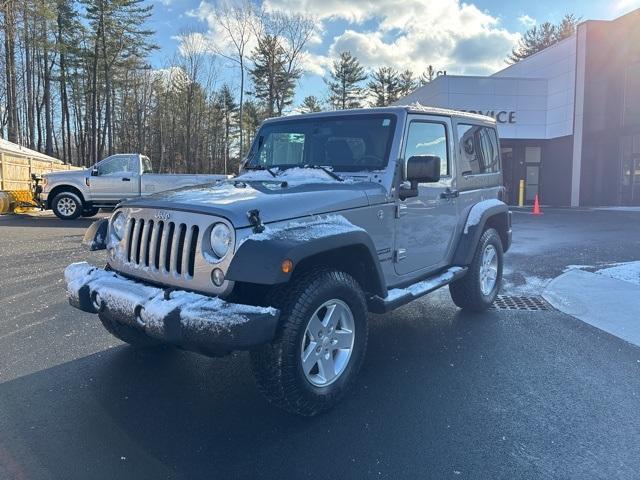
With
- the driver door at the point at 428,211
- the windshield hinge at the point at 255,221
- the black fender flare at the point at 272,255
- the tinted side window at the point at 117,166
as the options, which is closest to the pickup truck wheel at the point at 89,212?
the tinted side window at the point at 117,166

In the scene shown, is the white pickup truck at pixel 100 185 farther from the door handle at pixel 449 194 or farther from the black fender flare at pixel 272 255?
the black fender flare at pixel 272 255

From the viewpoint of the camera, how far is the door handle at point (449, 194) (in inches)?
188

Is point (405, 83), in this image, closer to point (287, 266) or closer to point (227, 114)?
point (227, 114)

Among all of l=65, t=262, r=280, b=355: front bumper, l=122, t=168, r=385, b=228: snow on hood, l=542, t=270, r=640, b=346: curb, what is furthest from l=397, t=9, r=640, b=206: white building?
l=65, t=262, r=280, b=355: front bumper

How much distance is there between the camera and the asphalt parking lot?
2.73 meters

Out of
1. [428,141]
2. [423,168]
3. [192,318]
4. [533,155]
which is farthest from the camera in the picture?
[533,155]

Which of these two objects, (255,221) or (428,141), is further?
(428,141)

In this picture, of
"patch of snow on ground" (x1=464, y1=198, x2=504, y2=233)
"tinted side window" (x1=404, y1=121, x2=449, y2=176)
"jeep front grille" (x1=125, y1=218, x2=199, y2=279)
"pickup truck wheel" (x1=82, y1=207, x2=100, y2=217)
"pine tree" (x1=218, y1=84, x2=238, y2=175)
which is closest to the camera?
"jeep front grille" (x1=125, y1=218, x2=199, y2=279)

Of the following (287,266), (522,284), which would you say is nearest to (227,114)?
(522,284)

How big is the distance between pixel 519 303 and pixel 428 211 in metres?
2.43

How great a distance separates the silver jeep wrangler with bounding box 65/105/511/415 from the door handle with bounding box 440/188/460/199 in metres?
0.01

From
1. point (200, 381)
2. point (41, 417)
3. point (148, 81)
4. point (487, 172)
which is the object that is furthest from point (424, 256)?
point (148, 81)

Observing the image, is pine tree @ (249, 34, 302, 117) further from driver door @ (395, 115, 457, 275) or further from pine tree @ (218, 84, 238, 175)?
driver door @ (395, 115, 457, 275)

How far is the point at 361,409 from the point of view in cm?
338
